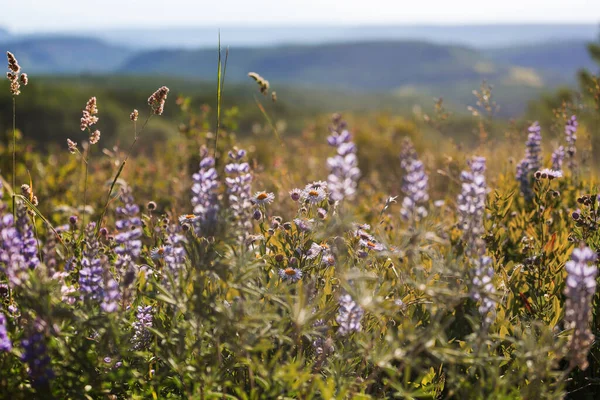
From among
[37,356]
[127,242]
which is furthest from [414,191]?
[37,356]

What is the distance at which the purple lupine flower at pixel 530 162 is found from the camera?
368cm

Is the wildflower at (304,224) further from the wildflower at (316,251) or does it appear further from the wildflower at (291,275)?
the wildflower at (291,275)

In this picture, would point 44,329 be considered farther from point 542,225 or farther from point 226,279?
point 542,225

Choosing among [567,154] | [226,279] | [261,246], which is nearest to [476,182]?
[226,279]

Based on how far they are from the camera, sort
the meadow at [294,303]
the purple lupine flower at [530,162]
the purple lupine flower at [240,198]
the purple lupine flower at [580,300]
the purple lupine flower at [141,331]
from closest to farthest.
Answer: the purple lupine flower at [580,300] < the meadow at [294,303] < the purple lupine flower at [240,198] < the purple lupine flower at [141,331] < the purple lupine flower at [530,162]

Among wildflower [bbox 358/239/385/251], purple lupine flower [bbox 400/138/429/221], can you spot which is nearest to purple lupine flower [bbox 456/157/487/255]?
purple lupine flower [bbox 400/138/429/221]

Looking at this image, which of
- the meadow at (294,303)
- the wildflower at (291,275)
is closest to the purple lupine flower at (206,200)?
the meadow at (294,303)

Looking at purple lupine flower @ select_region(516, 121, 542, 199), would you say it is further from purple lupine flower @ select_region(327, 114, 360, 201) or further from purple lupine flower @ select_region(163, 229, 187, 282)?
purple lupine flower @ select_region(163, 229, 187, 282)

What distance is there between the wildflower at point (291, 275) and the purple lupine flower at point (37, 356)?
100 cm

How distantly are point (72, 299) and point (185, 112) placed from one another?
441 centimetres

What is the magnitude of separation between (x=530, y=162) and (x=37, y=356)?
3294mm

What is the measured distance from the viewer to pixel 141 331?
236 cm

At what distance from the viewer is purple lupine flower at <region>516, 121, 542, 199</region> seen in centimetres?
368

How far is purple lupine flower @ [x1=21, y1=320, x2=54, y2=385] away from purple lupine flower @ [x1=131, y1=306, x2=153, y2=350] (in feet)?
1.51
